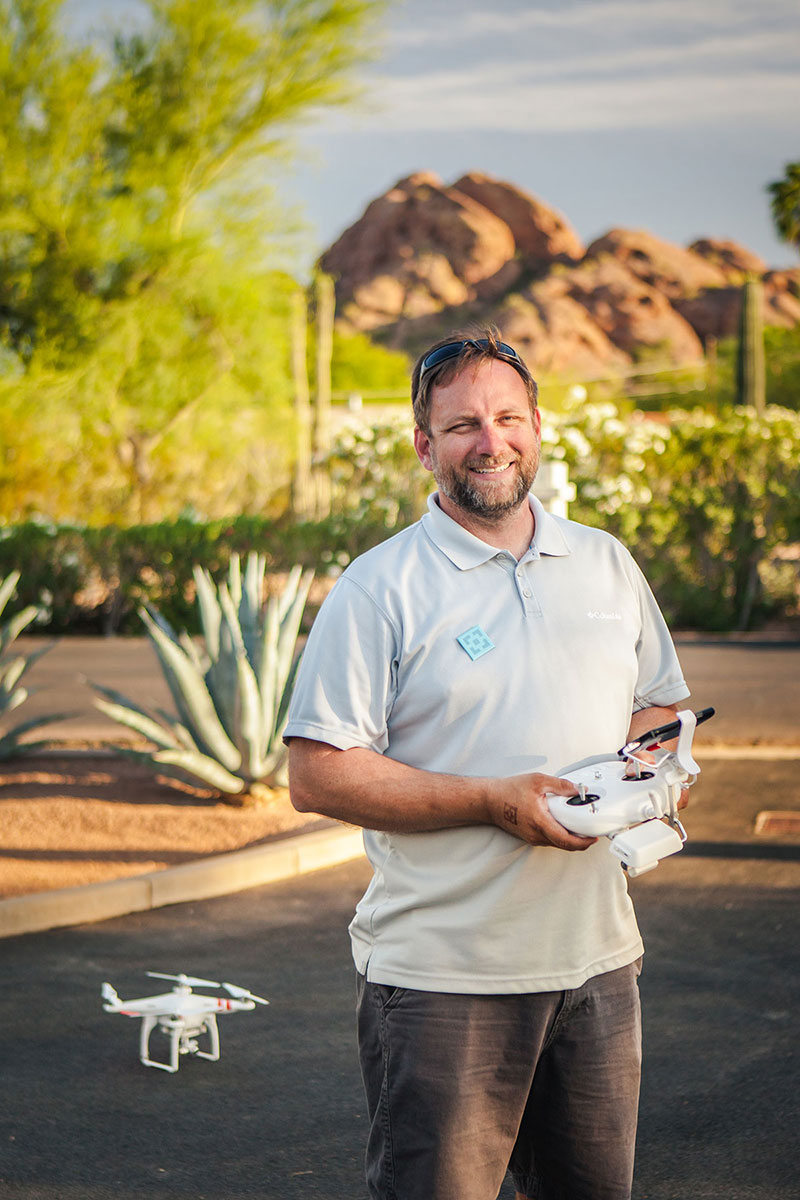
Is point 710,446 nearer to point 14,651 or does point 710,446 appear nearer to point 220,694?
point 14,651

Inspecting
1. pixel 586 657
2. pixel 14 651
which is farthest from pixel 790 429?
pixel 586 657

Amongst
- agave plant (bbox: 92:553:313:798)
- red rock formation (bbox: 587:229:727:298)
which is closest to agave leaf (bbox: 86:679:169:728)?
agave plant (bbox: 92:553:313:798)

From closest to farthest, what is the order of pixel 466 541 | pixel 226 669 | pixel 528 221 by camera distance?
1. pixel 466 541
2. pixel 226 669
3. pixel 528 221

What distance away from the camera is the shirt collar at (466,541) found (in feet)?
7.77

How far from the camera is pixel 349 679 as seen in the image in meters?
2.26

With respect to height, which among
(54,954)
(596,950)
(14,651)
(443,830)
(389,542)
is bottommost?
(14,651)

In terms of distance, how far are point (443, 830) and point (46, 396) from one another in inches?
874

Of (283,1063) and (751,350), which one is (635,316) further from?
(283,1063)

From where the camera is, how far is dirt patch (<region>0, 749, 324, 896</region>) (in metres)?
6.61

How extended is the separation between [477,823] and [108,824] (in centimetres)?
544

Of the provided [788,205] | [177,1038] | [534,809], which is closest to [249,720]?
[177,1038]

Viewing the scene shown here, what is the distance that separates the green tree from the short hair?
20.3 m

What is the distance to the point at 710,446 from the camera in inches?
746

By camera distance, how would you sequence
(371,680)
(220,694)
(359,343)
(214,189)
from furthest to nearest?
(359,343) → (214,189) → (220,694) → (371,680)
